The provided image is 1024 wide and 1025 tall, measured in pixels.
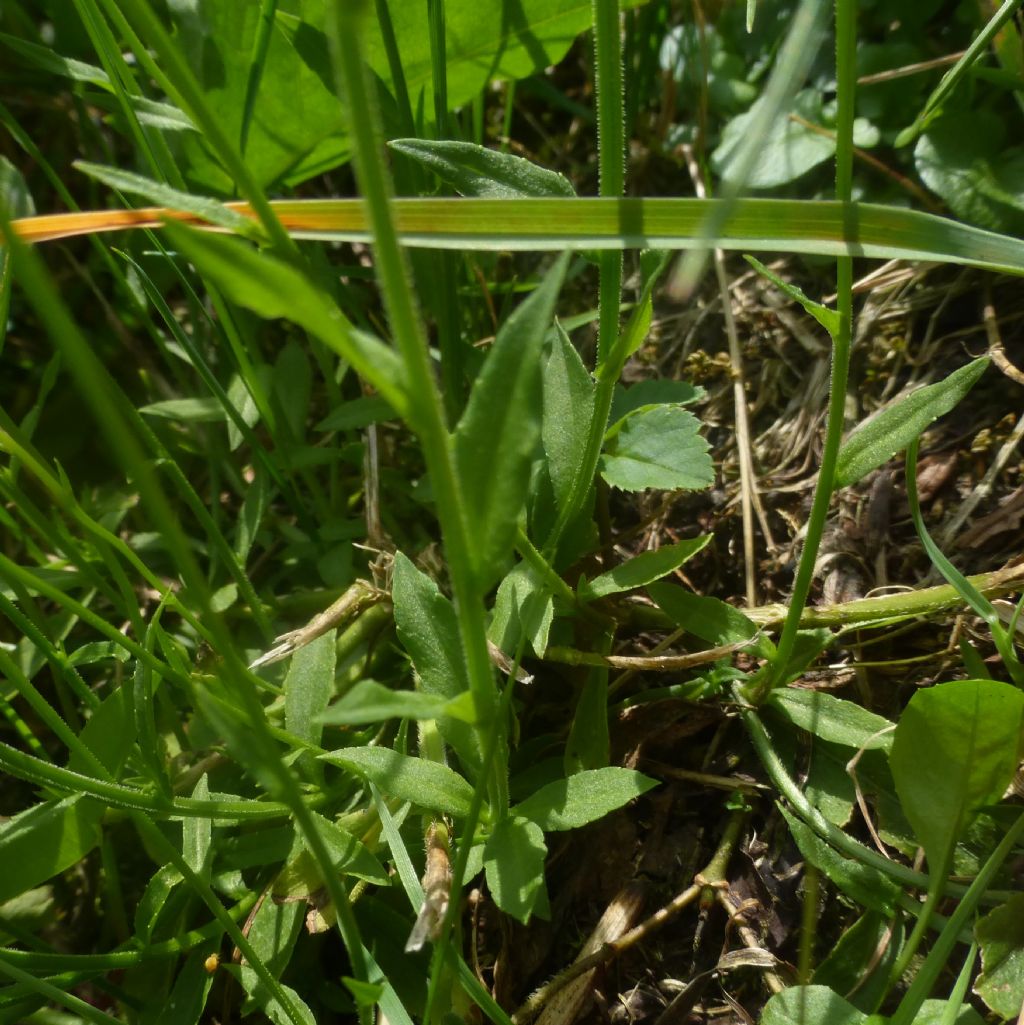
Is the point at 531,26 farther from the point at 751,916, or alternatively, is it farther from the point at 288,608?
the point at 751,916

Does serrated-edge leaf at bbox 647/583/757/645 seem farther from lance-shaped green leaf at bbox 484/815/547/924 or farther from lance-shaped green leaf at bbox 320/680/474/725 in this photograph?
lance-shaped green leaf at bbox 320/680/474/725

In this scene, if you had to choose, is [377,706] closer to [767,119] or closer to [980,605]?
[767,119]

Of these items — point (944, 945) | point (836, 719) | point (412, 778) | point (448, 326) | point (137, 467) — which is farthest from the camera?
point (448, 326)

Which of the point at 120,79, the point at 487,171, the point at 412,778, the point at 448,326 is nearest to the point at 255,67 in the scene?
the point at 120,79

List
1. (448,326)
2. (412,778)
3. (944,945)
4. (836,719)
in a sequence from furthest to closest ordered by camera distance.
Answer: (448,326) < (836,719) < (412,778) < (944,945)

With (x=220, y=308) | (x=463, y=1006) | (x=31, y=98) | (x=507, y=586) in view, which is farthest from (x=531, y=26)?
(x=463, y=1006)

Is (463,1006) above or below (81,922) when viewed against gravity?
above

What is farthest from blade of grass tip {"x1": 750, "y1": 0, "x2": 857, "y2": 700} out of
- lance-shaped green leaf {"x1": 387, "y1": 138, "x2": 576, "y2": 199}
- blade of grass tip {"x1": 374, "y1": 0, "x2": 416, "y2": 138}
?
blade of grass tip {"x1": 374, "y1": 0, "x2": 416, "y2": 138}
